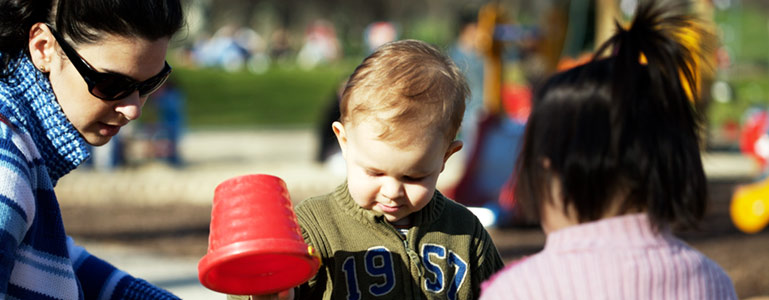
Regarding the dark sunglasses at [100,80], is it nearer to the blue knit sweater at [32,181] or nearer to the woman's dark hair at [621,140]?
the blue knit sweater at [32,181]

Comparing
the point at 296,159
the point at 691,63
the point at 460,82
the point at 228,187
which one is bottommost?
the point at 296,159

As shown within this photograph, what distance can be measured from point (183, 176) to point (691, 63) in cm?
Answer: 921

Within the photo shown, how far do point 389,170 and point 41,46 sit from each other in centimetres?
83

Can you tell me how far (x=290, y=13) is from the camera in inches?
2158

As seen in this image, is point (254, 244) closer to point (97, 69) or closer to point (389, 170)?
point (389, 170)

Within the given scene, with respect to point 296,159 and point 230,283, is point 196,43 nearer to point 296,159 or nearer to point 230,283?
point 296,159

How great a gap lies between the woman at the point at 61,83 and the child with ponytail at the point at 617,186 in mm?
946

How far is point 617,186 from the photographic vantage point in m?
1.66

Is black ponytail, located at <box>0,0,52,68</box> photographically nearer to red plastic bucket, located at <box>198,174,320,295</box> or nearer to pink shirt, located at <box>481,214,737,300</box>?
red plastic bucket, located at <box>198,174,320,295</box>

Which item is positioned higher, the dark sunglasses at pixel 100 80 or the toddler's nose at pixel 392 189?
the dark sunglasses at pixel 100 80

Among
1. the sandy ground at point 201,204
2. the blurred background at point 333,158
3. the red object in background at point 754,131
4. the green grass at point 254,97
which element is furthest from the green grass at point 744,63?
the green grass at point 254,97

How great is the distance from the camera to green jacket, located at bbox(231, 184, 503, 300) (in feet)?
7.14

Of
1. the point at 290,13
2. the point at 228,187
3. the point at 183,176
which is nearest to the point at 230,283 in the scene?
the point at 228,187

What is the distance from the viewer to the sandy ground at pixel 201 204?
663 centimetres
